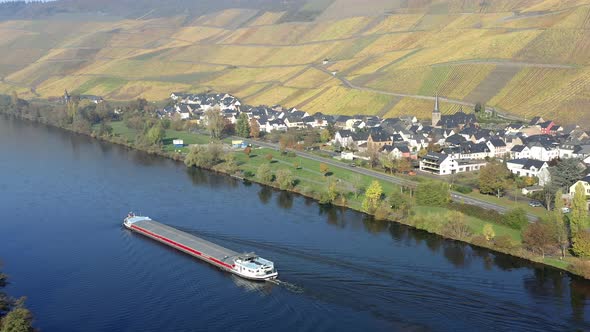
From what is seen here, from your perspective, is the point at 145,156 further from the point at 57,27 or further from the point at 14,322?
the point at 57,27

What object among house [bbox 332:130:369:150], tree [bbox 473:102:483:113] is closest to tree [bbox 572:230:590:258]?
house [bbox 332:130:369:150]

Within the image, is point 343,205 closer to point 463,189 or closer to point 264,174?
point 463,189

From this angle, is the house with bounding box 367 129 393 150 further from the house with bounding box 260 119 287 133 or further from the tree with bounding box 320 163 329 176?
the house with bounding box 260 119 287 133

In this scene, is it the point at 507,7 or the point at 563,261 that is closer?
the point at 563,261

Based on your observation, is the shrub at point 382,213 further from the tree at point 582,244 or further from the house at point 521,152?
the house at point 521,152

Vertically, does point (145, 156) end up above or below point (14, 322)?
above

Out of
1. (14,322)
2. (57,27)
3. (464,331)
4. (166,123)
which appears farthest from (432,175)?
(57,27)
